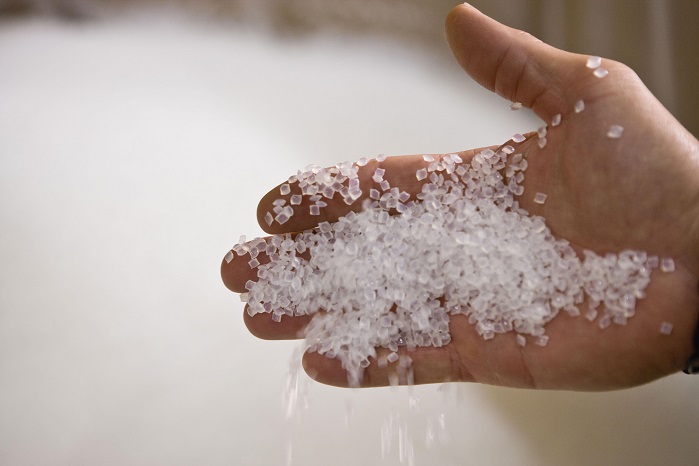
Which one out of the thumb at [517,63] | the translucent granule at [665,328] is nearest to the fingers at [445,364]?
the translucent granule at [665,328]

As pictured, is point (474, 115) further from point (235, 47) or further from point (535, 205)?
point (535, 205)

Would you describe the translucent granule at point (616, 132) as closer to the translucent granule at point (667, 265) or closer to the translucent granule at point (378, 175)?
the translucent granule at point (667, 265)

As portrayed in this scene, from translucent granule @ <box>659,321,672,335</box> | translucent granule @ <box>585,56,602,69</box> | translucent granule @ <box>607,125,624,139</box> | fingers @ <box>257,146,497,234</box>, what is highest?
translucent granule @ <box>585,56,602,69</box>

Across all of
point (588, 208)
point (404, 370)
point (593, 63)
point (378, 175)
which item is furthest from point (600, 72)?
point (404, 370)

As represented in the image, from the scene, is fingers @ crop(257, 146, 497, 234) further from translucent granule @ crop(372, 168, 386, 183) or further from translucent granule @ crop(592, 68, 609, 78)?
translucent granule @ crop(592, 68, 609, 78)

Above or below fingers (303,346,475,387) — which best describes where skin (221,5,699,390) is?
above

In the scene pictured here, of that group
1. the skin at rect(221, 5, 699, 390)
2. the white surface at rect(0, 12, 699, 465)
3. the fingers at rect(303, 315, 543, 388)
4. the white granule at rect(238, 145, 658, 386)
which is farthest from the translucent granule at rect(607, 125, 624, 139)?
the white surface at rect(0, 12, 699, 465)
